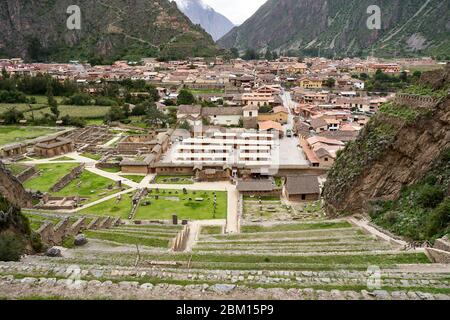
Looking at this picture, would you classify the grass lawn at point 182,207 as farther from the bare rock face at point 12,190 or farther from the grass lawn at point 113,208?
the bare rock face at point 12,190

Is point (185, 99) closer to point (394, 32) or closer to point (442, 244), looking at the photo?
point (442, 244)

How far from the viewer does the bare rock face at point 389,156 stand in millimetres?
20344

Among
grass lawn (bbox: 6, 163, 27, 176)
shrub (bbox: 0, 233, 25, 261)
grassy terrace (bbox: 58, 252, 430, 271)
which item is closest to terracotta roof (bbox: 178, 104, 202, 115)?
grass lawn (bbox: 6, 163, 27, 176)

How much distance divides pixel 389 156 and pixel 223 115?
126 feet

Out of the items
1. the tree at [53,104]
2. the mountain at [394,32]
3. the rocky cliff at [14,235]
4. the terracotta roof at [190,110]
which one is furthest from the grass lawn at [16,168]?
Answer: the mountain at [394,32]

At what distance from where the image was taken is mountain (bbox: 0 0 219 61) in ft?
410

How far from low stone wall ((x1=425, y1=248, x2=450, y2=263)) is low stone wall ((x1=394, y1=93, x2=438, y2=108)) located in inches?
401

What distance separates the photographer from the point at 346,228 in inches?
810

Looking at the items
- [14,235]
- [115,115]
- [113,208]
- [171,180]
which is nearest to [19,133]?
[115,115]

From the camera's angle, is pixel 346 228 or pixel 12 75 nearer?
pixel 346 228

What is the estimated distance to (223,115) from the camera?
5900 cm
